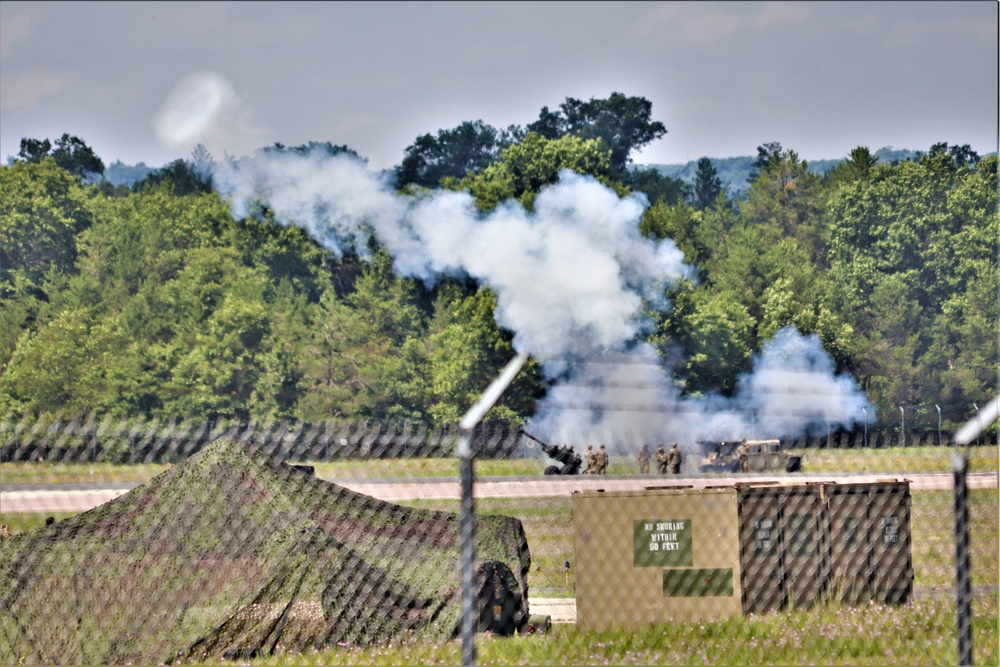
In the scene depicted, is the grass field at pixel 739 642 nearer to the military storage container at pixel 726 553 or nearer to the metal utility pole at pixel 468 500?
the military storage container at pixel 726 553

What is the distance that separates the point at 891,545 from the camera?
422 inches

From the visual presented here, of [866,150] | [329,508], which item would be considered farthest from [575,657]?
[866,150]

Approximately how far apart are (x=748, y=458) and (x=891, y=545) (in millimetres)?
24090

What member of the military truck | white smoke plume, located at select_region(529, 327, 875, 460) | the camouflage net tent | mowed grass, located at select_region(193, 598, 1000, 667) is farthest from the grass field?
white smoke plume, located at select_region(529, 327, 875, 460)

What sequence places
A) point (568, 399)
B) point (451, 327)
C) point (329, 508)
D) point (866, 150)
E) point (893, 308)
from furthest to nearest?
point (866, 150) → point (893, 308) → point (451, 327) → point (568, 399) → point (329, 508)

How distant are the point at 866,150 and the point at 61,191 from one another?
127 feet

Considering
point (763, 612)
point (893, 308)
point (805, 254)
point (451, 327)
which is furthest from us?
point (805, 254)

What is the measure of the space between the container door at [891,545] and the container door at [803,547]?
0.51 metres

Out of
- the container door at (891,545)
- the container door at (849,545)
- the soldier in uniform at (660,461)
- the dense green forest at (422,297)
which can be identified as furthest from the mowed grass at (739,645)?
the dense green forest at (422,297)

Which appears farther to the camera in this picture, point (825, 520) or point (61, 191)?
point (61, 191)

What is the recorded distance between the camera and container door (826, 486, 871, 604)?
34.1 feet

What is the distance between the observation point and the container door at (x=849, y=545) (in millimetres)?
10391

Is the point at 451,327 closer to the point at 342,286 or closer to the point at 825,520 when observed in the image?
→ the point at 342,286

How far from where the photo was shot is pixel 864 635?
344 inches
